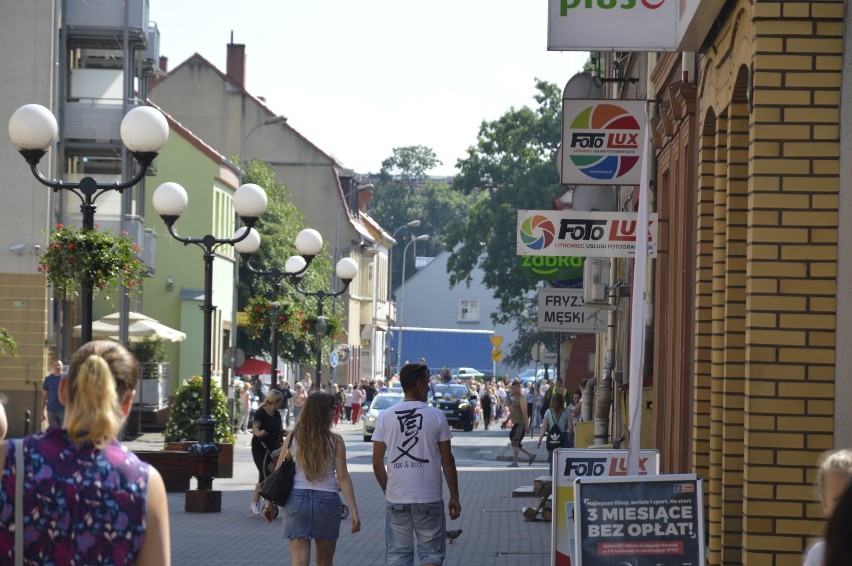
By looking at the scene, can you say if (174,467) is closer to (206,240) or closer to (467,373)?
(206,240)

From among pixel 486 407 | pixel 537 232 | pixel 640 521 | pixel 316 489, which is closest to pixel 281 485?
pixel 316 489

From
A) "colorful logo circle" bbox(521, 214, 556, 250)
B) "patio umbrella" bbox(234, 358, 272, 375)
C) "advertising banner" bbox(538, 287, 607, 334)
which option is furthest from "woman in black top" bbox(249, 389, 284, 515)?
"patio umbrella" bbox(234, 358, 272, 375)

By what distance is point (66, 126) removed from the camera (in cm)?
4131

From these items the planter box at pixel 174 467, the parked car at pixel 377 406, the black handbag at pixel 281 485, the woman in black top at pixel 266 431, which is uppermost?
the black handbag at pixel 281 485

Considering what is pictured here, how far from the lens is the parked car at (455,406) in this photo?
5469 centimetres

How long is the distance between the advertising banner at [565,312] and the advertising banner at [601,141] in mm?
10608

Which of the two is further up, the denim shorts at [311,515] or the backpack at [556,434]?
the denim shorts at [311,515]

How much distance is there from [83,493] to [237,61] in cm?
7051

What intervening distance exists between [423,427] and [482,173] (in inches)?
2331

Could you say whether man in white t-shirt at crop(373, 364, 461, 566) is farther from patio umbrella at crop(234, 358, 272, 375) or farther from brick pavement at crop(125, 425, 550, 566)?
patio umbrella at crop(234, 358, 272, 375)

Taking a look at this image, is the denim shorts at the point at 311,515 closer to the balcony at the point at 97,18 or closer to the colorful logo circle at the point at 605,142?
the colorful logo circle at the point at 605,142

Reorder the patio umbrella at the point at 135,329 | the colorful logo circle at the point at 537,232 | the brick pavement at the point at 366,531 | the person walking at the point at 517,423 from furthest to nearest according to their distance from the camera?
the patio umbrella at the point at 135,329 → the person walking at the point at 517,423 → the brick pavement at the point at 366,531 → the colorful logo circle at the point at 537,232

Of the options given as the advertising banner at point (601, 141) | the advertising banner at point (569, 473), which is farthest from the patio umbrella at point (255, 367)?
the advertising banner at point (569, 473)

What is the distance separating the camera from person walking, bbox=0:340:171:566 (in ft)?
15.5
